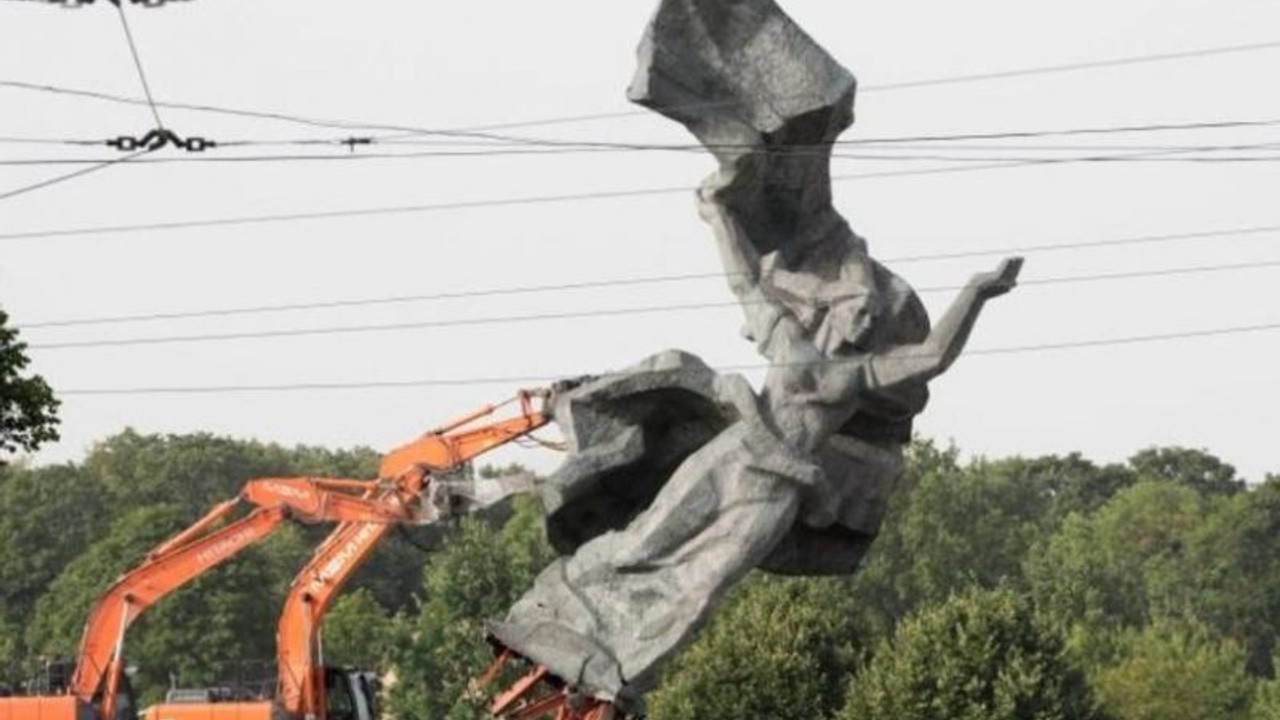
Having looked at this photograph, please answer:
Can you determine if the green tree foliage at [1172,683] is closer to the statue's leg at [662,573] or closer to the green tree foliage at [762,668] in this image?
the green tree foliage at [762,668]

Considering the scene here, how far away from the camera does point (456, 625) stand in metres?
76.2

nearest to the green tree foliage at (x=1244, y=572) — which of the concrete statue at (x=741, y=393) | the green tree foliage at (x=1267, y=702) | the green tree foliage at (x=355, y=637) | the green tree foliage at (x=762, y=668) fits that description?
the green tree foliage at (x=1267, y=702)

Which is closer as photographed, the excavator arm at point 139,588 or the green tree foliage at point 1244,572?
the excavator arm at point 139,588

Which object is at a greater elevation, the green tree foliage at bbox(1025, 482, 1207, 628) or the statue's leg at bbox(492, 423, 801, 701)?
the green tree foliage at bbox(1025, 482, 1207, 628)

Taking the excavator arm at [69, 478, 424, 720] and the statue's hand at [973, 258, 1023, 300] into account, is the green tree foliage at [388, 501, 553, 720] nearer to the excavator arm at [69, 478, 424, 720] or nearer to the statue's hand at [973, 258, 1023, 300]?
the excavator arm at [69, 478, 424, 720]

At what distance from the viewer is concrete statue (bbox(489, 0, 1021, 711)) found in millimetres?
34250

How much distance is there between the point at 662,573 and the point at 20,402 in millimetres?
6098

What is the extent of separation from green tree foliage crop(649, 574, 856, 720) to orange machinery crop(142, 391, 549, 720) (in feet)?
60.1

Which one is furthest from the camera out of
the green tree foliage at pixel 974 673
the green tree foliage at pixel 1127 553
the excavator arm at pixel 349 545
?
the green tree foliage at pixel 1127 553

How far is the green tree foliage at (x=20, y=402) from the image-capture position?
35031mm

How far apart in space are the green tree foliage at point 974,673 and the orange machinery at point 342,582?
1754cm

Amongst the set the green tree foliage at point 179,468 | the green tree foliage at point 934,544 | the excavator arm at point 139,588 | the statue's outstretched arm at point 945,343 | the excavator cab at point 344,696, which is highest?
the green tree foliage at point 179,468

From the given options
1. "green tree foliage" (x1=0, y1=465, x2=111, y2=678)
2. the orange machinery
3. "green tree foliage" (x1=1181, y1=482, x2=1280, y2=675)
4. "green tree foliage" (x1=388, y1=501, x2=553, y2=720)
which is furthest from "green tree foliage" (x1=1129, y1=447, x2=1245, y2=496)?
the orange machinery

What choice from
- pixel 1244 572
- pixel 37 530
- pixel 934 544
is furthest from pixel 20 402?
pixel 1244 572
